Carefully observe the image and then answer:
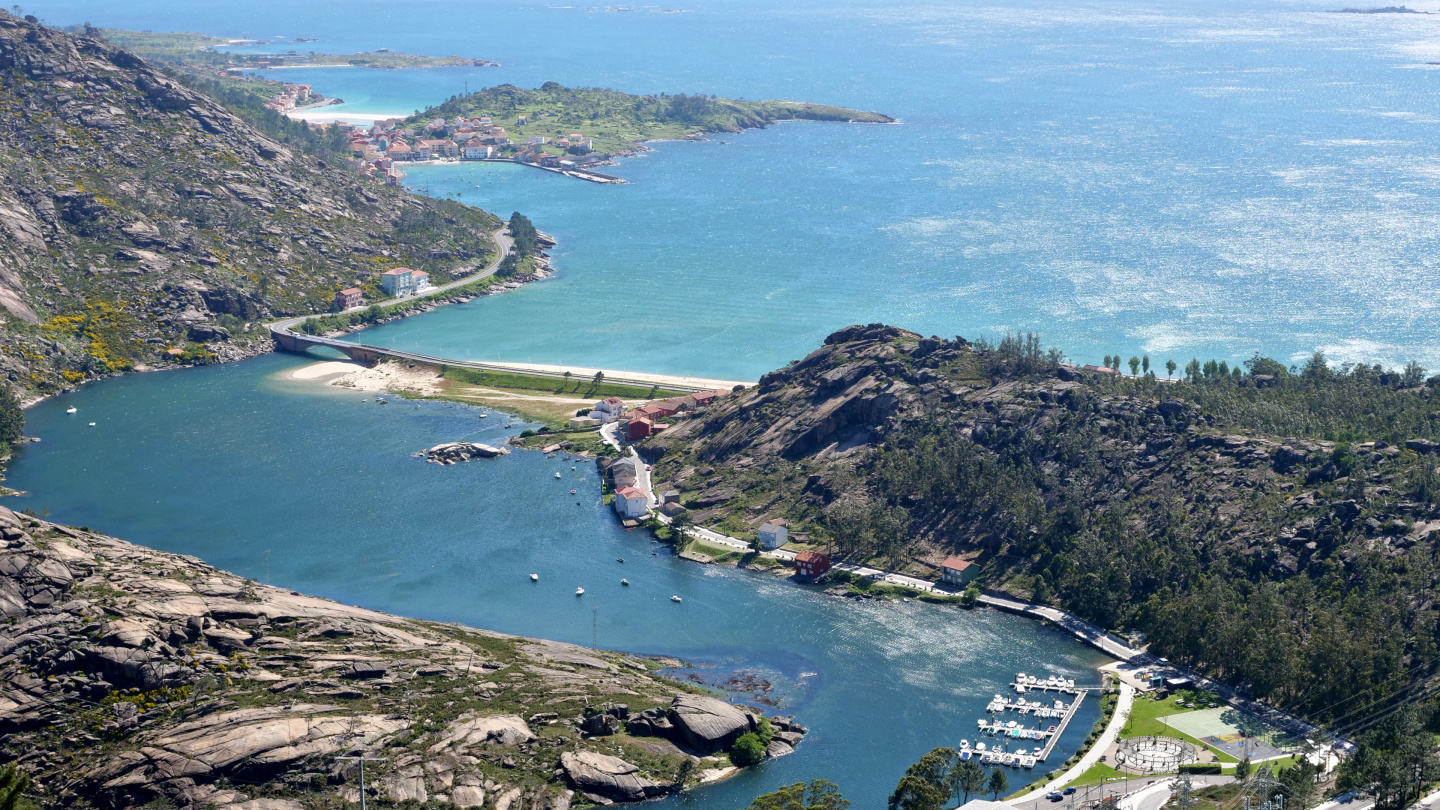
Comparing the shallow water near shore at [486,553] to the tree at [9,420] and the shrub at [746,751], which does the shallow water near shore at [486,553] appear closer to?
the shrub at [746,751]

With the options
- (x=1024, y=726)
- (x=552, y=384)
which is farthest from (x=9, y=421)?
(x=1024, y=726)

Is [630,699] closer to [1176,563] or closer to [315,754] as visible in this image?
[315,754]

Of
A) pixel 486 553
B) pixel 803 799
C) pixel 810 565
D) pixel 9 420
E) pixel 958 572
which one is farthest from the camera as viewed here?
pixel 9 420

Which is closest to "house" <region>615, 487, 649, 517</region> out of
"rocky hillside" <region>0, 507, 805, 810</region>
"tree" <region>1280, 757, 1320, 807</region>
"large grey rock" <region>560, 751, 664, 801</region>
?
"rocky hillside" <region>0, 507, 805, 810</region>

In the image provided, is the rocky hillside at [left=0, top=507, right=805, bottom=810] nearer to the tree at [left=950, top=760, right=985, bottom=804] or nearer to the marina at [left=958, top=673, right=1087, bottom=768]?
the marina at [left=958, top=673, right=1087, bottom=768]

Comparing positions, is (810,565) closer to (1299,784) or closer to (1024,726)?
(1024,726)

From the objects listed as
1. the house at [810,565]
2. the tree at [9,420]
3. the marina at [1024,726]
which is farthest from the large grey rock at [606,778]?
the tree at [9,420]
